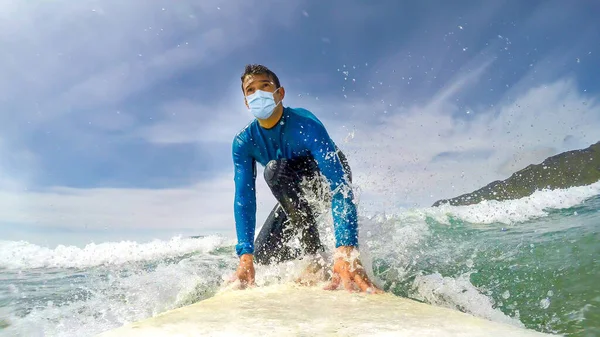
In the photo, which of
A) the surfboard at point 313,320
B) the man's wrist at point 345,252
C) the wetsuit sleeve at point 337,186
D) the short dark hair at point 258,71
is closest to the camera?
the surfboard at point 313,320

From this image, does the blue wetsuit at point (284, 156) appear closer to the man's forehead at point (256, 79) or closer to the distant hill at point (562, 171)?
the man's forehead at point (256, 79)

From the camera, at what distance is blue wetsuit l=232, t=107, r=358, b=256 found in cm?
310

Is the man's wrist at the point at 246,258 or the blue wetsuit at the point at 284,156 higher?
the blue wetsuit at the point at 284,156

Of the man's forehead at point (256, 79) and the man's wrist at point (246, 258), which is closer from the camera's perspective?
the man's wrist at point (246, 258)

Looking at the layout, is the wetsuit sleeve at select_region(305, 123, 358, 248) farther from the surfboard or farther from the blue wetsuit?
the surfboard

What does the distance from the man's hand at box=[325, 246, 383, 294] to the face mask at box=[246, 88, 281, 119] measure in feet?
4.28

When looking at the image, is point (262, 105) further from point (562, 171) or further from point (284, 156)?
point (562, 171)

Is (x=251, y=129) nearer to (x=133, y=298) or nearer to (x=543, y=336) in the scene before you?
(x=133, y=298)

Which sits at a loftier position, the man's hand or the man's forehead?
the man's forehead

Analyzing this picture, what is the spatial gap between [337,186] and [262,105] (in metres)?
0.95

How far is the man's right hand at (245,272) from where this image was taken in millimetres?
3094

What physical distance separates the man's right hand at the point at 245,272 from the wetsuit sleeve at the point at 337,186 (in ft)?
2.36

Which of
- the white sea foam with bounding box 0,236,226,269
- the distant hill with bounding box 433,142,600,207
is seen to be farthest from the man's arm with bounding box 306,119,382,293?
the distant hill with bounding box 433,142,600,207

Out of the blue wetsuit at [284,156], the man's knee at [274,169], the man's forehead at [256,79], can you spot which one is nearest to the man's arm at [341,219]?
the blue wetsuit at [284,156]
